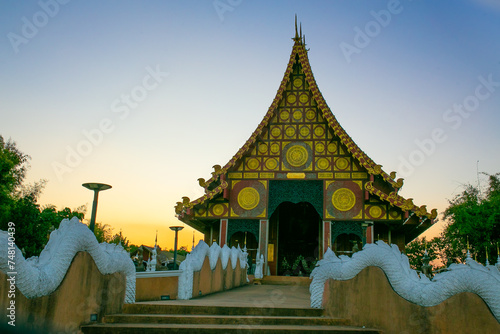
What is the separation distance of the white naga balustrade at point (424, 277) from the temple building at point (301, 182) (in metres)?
9.74

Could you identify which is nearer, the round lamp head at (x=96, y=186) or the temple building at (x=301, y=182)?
the round lamp head at (x=96, y=186)

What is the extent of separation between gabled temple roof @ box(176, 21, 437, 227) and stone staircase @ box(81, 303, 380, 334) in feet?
31.6

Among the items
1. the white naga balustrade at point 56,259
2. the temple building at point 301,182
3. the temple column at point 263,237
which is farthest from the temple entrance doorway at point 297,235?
the white naga balustrade at point 56,259

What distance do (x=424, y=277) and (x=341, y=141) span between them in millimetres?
11245

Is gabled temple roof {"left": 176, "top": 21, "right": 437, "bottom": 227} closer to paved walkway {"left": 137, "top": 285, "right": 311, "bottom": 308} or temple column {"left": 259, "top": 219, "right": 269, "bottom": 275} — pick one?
temple column {"left": 259, "top": 219, "right": 269, "bottom": 275}

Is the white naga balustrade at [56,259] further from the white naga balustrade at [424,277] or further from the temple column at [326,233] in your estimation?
the temple column at [326,233]

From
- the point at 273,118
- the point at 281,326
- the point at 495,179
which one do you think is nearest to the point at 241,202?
the point at 273,118

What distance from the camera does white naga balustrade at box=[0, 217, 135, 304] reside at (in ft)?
14.9

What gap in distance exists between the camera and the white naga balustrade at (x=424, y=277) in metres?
4.57

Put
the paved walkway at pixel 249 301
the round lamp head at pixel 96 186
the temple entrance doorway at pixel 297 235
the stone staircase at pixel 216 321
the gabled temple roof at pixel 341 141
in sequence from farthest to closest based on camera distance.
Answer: the temple entrance doorway at pixel 297 235
the gabled temple roof at pixel 341 141
the round lamp head at pixel 96 186
the paved walkway at pixel 249 301
the stone staircase at pixel 216 321

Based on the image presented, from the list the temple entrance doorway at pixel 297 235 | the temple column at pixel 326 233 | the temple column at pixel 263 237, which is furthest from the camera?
the temple entrance doorway at pixel 297 235

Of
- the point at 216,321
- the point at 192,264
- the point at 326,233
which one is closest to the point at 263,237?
the point at 326,233

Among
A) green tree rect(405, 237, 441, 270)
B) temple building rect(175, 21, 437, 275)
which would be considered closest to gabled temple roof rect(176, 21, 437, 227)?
temple building rect(175, 21, 437, 275)

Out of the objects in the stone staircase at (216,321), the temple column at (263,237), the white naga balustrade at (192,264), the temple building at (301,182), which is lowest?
the stone staircase at (216,321)
